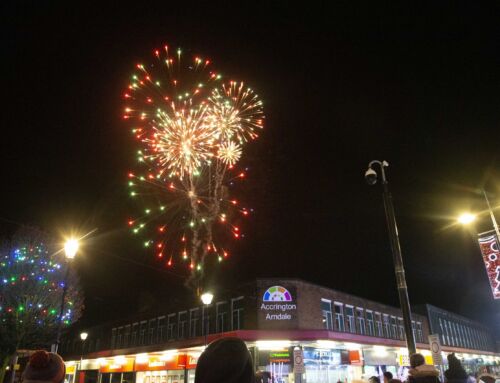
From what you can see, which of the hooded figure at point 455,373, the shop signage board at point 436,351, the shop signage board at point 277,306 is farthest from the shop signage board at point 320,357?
the hooded figure at point 455,373

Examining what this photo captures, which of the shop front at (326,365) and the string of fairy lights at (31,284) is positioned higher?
the string of fairy lights at (31,284)

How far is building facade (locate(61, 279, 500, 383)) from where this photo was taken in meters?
26.9

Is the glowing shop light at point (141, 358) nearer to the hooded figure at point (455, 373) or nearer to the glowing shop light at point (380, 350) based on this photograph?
the glowing shop light at point (380, 350)

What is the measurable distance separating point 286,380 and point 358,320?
1024 centimetres

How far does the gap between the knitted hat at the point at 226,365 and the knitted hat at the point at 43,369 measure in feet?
5.90

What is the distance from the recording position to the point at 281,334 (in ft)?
87.0

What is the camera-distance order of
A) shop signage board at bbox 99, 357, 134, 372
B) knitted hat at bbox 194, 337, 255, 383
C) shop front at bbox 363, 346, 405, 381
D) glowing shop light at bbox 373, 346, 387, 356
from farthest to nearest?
shop signage board at bbox 99, 357, 134, 372
glowing shop light at bbox 373, 346, 387, 356
shop front at bbox 363, 346, 405, 381
knitted hat at bbox 194, 337, 255, 383

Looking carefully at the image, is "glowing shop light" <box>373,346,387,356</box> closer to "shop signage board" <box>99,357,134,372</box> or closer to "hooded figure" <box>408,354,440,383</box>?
"shop signage board" <box>99,357,134,372</box>

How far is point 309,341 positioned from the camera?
88.9 ft

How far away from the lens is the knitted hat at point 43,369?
130 inches

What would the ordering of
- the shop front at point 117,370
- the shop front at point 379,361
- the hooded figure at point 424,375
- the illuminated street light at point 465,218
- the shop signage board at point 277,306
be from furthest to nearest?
the shop front at point 117,370
the shop front at point 379,361
the shop signage board at point 277,306
the illuminated street light at point 465,218
the hooded figure at point 424,375

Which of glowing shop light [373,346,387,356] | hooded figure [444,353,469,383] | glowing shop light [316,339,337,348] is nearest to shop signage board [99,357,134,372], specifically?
glowing shop light [316,339,337,348]

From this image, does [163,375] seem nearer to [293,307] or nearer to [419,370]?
[293,307]

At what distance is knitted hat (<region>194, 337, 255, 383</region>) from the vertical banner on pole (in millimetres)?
15612
